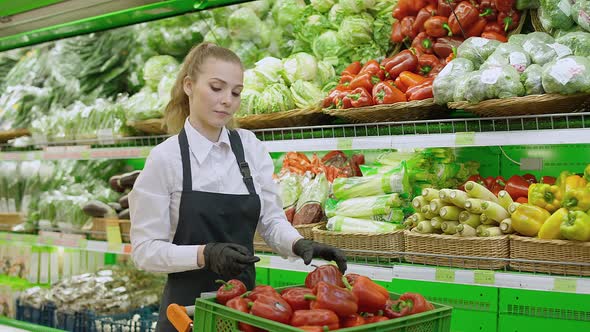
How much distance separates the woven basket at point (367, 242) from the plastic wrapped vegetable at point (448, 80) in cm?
58

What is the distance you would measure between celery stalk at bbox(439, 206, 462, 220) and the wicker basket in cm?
201

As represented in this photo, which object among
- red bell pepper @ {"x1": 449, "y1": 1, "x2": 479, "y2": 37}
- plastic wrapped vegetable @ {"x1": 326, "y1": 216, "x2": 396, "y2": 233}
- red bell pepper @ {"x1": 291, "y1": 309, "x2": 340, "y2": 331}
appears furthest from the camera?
red bell pepper @ {"x1": 449, "y1": 1, "x2": 479, "y2": 37}

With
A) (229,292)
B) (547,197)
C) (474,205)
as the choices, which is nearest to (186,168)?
(229,292)

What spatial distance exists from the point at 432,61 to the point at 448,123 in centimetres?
40

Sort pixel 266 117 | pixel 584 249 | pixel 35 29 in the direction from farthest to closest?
1. pixel 35 29
2. pixel 266 117
3. pixel 584 249

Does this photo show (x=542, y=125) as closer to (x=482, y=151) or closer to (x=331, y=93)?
(x=482, y=151)

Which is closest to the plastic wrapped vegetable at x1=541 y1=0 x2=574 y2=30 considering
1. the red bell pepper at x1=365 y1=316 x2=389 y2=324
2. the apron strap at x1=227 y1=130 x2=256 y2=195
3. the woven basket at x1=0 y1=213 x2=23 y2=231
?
the apron strap at x1=227 y1=130 x2=256 y2=195

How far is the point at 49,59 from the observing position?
17.1 ft

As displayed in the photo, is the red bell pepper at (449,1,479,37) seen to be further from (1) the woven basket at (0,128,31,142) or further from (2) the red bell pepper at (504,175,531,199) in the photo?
(1) the woven basket at (0,128,31,142)

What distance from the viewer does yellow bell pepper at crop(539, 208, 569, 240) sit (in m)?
2.50

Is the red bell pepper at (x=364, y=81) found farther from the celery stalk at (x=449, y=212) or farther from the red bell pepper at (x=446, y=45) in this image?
the celery stalk at (x=449, y=212)

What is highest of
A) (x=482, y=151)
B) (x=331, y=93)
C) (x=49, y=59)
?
(x=49, y=59)

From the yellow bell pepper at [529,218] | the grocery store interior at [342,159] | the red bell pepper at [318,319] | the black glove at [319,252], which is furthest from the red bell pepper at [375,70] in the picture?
the red bell pepper at [318,319]

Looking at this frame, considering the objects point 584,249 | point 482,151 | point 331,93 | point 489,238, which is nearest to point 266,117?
point 331,93
